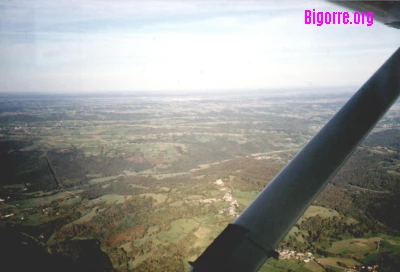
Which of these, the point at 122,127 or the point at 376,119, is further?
the point at 122,127

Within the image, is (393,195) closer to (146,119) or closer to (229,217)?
(229,217)

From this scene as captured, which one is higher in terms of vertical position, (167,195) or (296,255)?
(167,195)

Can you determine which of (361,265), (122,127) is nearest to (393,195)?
(361,265)

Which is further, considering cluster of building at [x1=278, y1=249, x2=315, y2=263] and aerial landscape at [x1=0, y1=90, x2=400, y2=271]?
aerial landscape at [x1=0, y1=90, x2=400, y2=271]

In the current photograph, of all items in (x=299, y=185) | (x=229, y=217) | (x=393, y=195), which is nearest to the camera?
(x=299, y=185)

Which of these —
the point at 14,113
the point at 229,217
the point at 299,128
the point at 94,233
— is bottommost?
the point at 94,233

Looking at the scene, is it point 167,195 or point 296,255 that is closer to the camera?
point 296,255

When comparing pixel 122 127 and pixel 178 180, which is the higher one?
pixel 122 127

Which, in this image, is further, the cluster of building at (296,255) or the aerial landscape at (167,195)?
the aerial landscape at (167,195)
